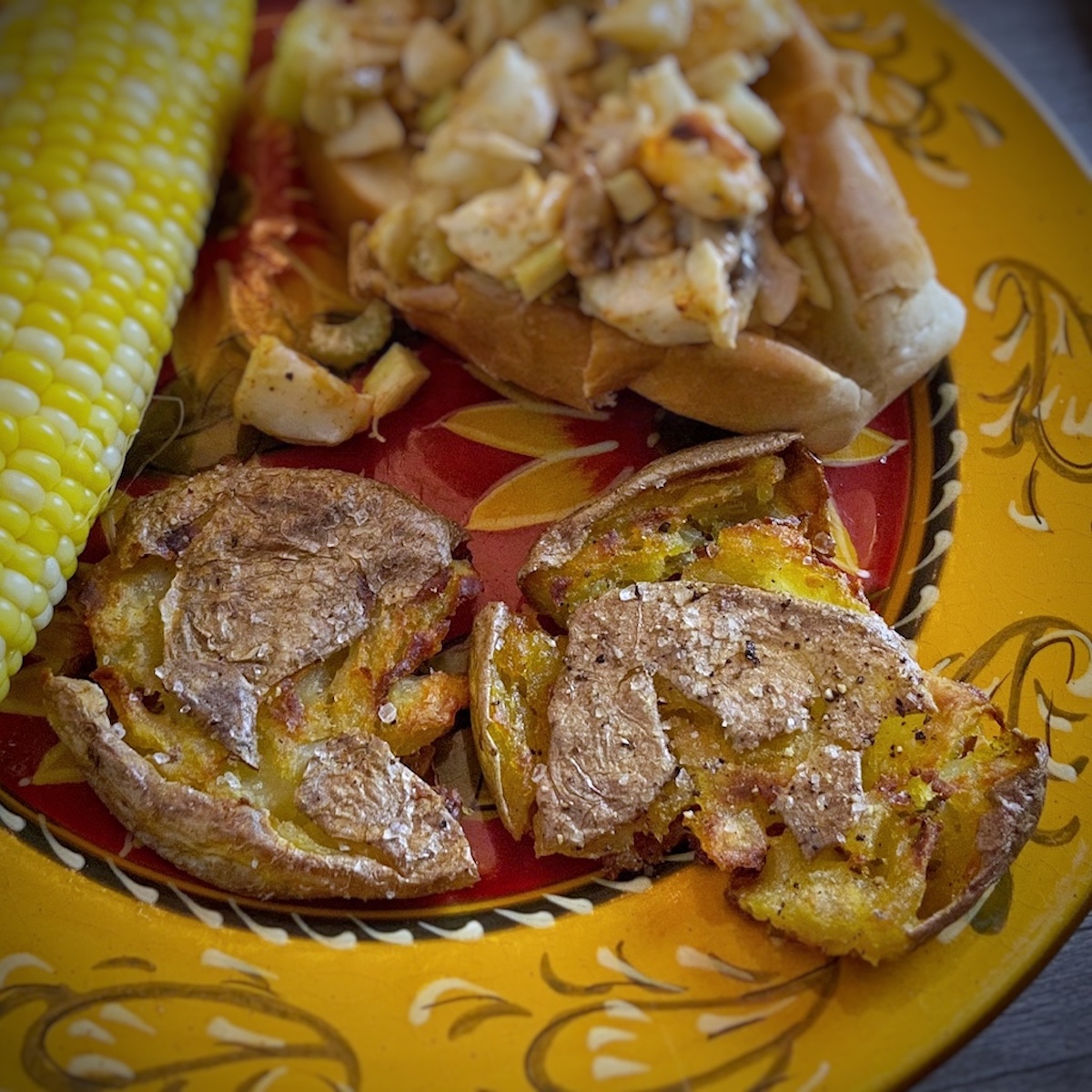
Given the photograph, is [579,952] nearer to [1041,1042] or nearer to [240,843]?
[240,843]

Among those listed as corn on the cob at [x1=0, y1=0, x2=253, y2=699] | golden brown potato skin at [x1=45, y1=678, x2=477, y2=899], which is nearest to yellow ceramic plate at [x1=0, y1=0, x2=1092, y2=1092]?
golden brown potato skin at [x1=45, y1=678, x2=477, y2=899]

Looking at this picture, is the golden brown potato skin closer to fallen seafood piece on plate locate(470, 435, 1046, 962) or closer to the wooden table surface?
fallen seafood piece on plate locate(470, 435, 1046, 962)

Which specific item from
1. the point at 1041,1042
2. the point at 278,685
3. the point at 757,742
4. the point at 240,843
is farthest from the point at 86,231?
the point at 1041,1042

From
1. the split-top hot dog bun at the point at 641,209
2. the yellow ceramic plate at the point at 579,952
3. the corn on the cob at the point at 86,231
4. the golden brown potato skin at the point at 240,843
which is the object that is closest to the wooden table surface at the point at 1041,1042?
the yellow ceramic plate at the point at 579,952

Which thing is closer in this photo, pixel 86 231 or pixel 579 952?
pixel 579 952

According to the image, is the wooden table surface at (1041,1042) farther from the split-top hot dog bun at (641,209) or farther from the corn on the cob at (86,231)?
the corn on the cob at (86,231)

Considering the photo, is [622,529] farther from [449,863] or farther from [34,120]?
[34,120]
